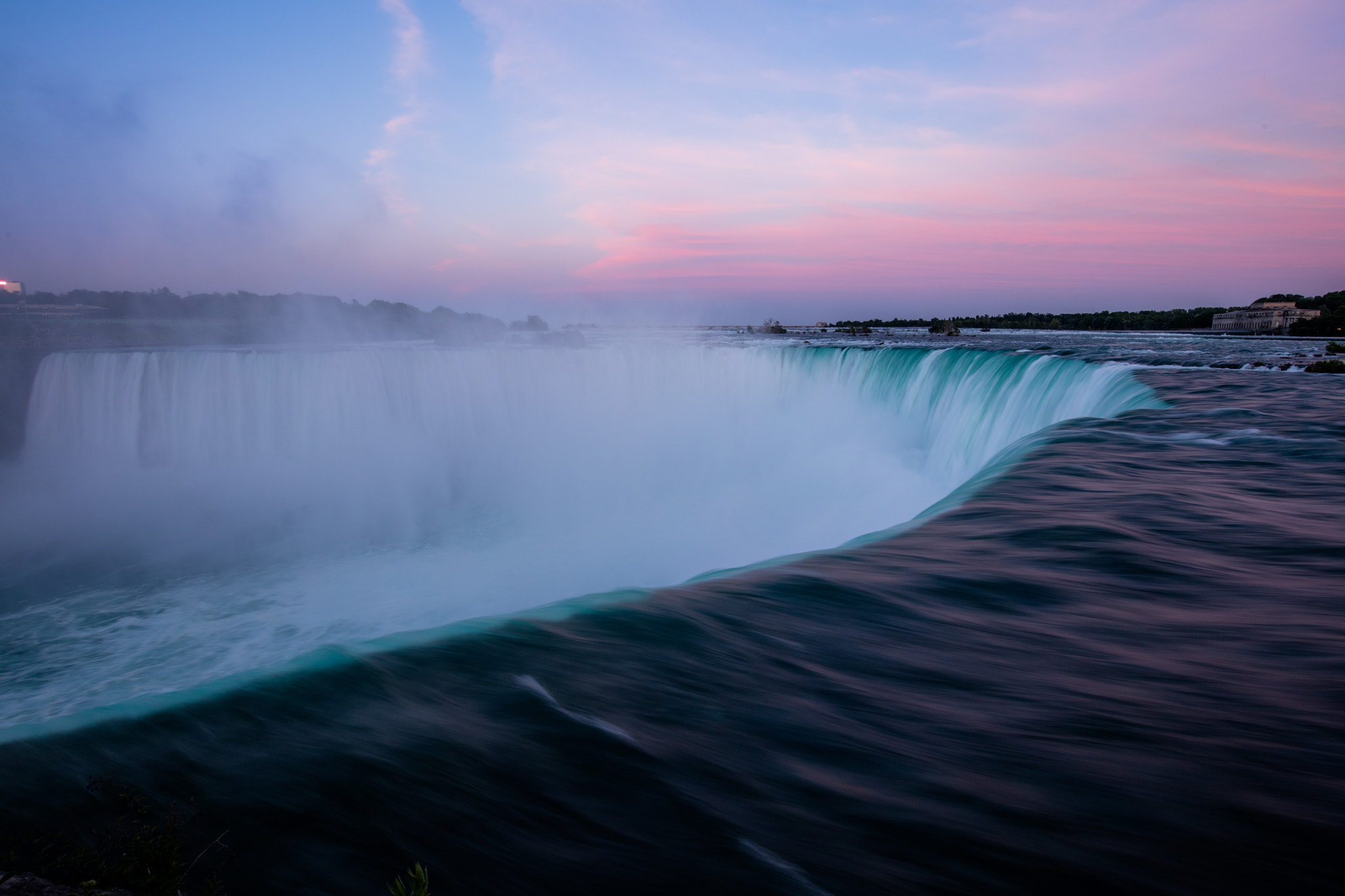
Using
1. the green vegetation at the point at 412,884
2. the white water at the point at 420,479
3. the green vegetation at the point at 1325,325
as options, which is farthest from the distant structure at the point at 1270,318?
the green vegetation at the point at 412,884

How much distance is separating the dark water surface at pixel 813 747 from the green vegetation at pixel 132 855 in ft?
0.26

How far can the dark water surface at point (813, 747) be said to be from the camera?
1.73 metres

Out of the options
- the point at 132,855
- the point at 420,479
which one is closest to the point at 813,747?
the point at 132,855

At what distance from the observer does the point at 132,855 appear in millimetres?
1530

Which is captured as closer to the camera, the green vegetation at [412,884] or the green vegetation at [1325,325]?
the green vegetation at [412,884]

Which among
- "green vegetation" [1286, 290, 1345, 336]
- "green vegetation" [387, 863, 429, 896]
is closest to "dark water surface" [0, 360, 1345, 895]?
"green vegetation" [387, 863, 429, 896]

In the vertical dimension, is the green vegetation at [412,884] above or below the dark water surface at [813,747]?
above

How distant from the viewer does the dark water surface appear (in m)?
1.73

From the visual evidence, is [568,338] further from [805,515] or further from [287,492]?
[805,515]

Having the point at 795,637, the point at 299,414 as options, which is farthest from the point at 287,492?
the point at 795,637

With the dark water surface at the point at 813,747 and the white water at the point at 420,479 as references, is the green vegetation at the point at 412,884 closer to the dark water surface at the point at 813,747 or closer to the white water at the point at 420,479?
the dark water surface at the point at 813,747

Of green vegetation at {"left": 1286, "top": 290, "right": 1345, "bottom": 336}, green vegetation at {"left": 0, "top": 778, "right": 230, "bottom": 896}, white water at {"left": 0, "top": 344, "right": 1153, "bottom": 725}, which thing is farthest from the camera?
green vegetation at {"left": 1286, "top": 290, "right": 1345, "bottom": 336}

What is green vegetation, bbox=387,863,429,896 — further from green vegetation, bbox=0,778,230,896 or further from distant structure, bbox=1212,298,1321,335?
distant structure, bbox=1212,298,1321,335

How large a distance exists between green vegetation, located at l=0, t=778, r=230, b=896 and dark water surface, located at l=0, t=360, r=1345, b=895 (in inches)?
3.1
